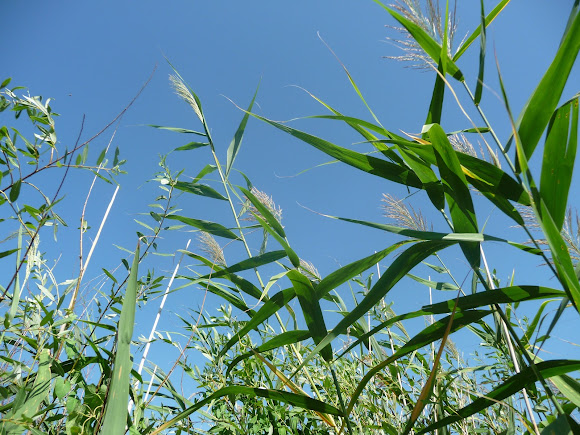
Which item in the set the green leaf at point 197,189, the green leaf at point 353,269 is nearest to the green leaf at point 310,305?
the green leaf at point 353,269

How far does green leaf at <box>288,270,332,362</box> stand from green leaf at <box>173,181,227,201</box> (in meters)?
0.71

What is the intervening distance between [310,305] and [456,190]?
1.29ft

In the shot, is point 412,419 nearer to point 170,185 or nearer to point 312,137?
point 312,137

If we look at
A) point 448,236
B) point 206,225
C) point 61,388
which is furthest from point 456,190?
point 61,388

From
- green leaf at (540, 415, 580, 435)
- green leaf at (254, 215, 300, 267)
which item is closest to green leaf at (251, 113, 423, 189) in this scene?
green leaf at (254, 215, 300, 267)

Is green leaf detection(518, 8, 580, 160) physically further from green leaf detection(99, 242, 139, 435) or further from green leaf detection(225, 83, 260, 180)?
green leaf detection(225, 83, 260, 180)

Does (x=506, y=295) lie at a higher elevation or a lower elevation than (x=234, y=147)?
lower

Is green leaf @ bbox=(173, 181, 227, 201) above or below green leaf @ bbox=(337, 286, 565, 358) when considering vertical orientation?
above

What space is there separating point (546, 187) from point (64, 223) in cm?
127

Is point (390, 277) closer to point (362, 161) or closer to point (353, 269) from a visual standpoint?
point (353, 269)

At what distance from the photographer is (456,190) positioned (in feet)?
2.46

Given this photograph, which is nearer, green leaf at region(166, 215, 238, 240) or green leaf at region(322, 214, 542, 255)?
green leaf at region(322, 214, 542, 255)

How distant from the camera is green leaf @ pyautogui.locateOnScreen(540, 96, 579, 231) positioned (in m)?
0.67

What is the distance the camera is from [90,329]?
1227 mm
